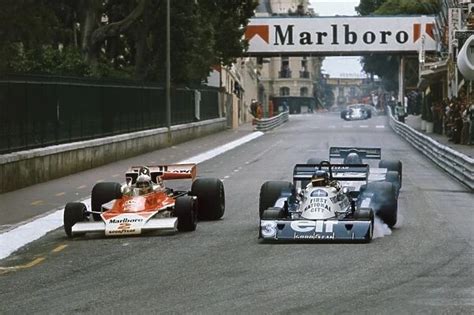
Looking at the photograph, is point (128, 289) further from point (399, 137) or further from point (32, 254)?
point (399, 137)

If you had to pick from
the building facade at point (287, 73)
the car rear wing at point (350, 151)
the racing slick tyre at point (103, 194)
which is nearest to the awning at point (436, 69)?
the car rear wing at point (350, 151)

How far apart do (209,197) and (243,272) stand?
5753mm

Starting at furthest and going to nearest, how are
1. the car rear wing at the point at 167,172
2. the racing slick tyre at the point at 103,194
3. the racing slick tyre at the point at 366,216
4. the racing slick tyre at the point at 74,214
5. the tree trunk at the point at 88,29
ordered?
the tree trunk at the point at 88,29 → the racing slick tyre at the point at 103,194 → the car rear wing at the point at 167,172 → the racing slick tyre at the point at 74,214 → the racing slick tyre at the point at 366,216

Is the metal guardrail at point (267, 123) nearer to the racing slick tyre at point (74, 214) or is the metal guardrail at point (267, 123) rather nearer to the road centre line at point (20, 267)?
the racing slick tyre at point (74, 214)

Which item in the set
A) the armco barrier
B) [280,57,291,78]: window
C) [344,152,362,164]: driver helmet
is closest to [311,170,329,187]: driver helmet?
[344,152,362,164]: driver helmet

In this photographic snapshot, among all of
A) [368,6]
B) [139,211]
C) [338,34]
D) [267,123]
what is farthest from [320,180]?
[368,6]

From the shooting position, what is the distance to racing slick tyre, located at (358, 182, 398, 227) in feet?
53.7

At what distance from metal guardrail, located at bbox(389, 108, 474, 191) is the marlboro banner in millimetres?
31515

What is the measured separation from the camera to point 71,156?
31.7m

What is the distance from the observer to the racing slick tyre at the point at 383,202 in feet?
53.7

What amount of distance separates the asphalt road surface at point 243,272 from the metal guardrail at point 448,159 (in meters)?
6.84

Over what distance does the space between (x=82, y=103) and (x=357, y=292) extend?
24538 mm

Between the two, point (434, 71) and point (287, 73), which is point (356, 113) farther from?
point (287, 73)

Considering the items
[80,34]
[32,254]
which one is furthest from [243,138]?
[32,254]
